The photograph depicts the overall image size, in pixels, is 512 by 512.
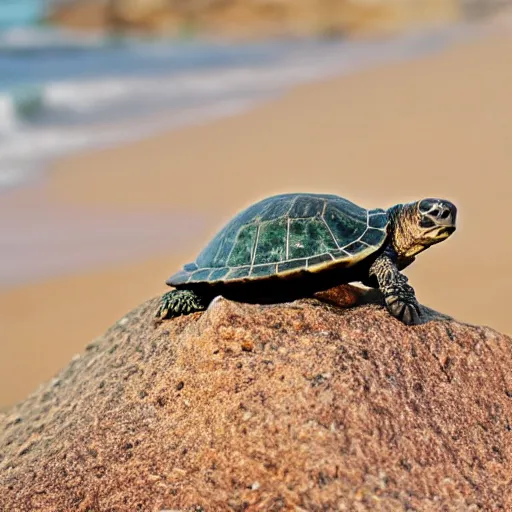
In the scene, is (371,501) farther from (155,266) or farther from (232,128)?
(232,128)

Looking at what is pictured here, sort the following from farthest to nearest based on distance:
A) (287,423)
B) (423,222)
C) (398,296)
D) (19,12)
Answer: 1. (19,12)
2. (423,222)
3. (398,296)
4. (287,423)

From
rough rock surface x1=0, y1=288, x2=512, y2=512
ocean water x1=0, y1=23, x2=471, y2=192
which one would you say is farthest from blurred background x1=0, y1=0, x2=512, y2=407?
rough rock surface x1=0, y1=288, x2=512, y2=512

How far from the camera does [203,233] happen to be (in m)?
10.1

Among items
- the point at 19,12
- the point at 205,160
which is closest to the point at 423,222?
the point at 205,160

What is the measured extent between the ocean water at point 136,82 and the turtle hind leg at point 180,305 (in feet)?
27.0

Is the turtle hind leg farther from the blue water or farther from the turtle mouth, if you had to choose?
the blue water

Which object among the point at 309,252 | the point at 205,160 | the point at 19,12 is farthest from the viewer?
the point at 19,12

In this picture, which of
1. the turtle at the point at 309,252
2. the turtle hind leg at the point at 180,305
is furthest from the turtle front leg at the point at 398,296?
the turtle hind leg at the point at 180,305

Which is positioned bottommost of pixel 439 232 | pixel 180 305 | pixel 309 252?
pixel 180 305

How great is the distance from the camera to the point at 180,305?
4617mm

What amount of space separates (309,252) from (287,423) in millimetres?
1015

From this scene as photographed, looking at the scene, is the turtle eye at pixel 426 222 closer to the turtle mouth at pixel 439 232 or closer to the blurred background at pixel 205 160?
the turtle mouth at pixel 439 232

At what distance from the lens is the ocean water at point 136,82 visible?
1538cm

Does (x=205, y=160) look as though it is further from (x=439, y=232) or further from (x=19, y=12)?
(x=19, y=12)
